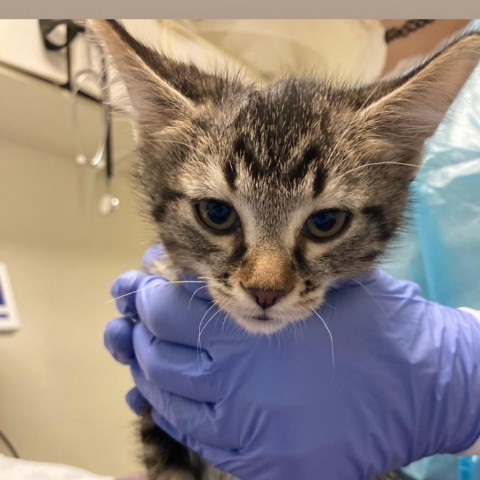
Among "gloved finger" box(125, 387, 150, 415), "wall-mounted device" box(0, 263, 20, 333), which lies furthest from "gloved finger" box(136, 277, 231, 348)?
"wall-mounted device" box(0, 263, 20, 333)

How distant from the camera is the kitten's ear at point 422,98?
2.21ft

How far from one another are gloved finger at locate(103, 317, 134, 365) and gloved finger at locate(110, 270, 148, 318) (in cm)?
3

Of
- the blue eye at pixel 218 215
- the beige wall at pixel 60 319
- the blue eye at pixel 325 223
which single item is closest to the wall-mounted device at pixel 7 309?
the beige wall at pixel 60 319

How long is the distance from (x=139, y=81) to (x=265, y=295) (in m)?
0.39

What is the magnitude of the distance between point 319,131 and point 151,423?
67cm

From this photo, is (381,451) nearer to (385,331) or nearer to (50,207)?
(385,331)

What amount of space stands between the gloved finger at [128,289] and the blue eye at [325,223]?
1.41 ft

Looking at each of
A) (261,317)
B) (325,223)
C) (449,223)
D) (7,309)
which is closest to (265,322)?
(261,317)

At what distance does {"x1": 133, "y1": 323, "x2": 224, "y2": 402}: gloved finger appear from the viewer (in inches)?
32.1

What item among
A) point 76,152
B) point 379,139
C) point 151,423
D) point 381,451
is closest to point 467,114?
point 379,139

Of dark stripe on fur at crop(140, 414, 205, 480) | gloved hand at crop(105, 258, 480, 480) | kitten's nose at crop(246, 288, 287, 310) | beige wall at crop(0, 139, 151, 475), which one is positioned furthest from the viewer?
beige wall at crop(0, 139, 151, 475)

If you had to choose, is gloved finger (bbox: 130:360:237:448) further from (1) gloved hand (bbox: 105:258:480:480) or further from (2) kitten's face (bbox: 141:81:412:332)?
(2) kitten's face (bbox: 141:81:412:332)

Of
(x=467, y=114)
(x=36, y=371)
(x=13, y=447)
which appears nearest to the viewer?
(x=467, y=114)

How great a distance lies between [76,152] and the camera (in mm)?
1517
